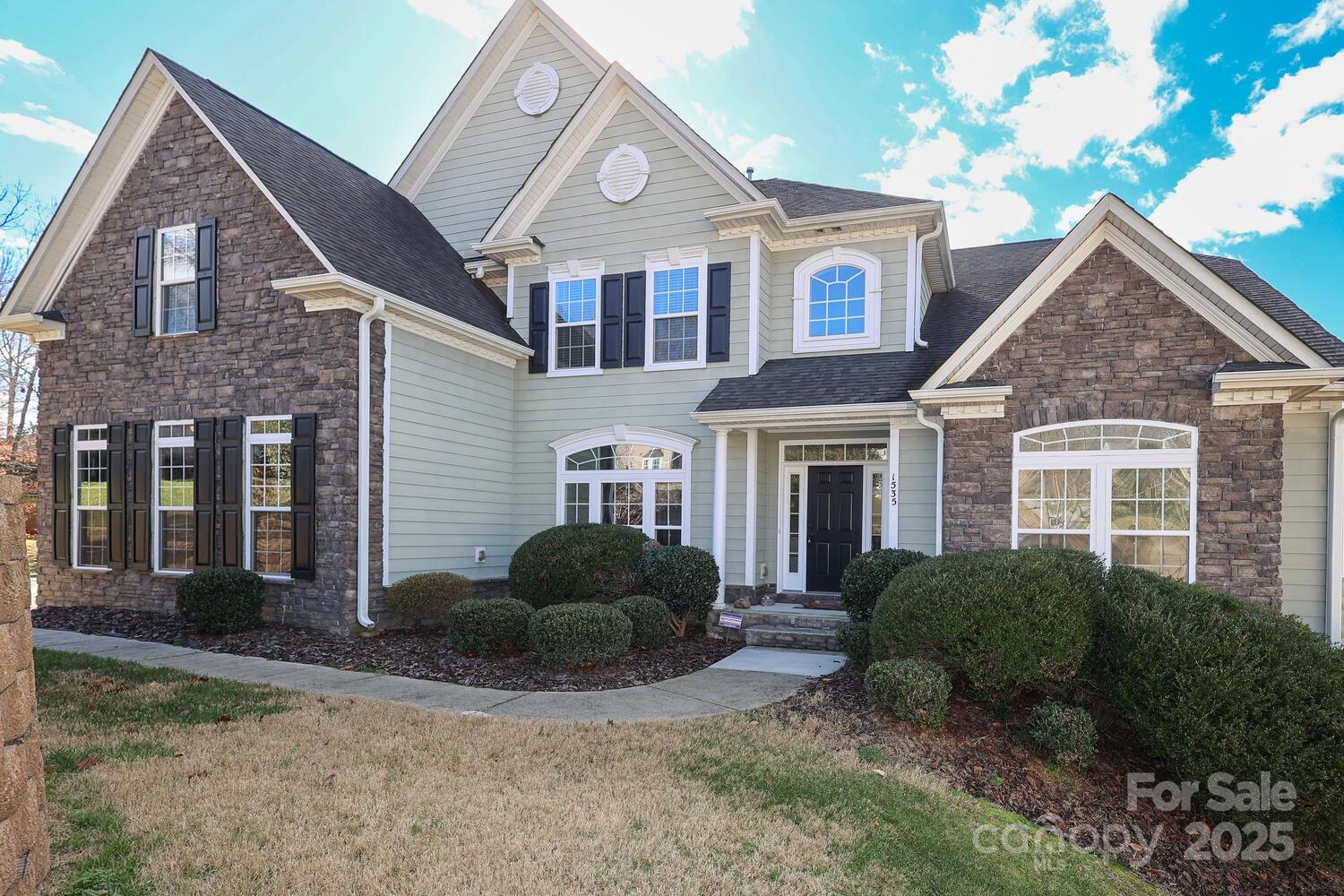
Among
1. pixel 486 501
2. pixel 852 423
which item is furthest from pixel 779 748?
pixel 486 501

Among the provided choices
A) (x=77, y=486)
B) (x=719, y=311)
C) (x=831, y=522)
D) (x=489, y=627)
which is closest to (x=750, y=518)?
(x=831, y=522)

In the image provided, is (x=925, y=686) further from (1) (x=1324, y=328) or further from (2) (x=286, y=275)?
(2) (x=286, y=275)

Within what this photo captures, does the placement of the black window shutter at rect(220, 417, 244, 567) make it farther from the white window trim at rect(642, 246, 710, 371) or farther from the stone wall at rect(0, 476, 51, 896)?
the stone wall at rect(0, 476, 51, 896)

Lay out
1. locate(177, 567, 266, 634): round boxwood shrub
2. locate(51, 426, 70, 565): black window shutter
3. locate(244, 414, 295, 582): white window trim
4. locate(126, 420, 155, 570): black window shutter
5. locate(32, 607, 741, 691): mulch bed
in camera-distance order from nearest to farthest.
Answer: locate(32, 607, 741, 691): mulch bed
locate(177, 567, 266, 634): round boxwood shrub
locate(244, 414, 295, 582): white window trim
locate(126, 420, 155, 570): black window shutter
locate(51, 426, 70, 565): black window shutter

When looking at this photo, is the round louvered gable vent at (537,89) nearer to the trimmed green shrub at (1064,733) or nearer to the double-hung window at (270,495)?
the double-hung window at (270,495)

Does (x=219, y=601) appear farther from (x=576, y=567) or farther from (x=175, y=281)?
(x=175, y=281)

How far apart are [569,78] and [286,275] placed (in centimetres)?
642

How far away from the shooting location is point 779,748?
5.69 metres

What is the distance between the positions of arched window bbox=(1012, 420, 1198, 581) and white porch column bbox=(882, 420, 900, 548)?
1611mm

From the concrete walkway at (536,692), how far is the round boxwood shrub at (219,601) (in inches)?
20.5

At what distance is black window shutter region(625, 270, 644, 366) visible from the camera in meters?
12.2

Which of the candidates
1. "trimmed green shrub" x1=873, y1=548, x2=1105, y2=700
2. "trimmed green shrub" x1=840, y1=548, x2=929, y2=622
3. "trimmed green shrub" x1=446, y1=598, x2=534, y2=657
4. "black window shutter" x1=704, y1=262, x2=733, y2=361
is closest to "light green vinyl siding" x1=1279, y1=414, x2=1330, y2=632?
"trimmed green shrub" x1=873, y1=548, x2=1105, y2=700

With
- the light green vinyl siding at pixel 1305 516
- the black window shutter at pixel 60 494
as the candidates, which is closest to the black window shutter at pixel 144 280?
the black window shutter at pixel 60 494

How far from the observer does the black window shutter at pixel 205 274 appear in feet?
35.4
